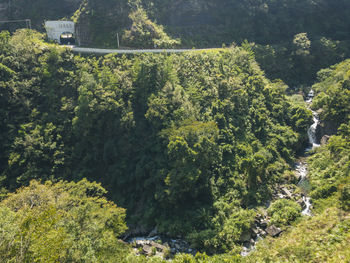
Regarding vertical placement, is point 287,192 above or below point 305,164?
below

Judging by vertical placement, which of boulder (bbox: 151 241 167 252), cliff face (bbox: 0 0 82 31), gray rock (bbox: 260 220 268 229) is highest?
cliff face (bbox: 0 0 82 31)

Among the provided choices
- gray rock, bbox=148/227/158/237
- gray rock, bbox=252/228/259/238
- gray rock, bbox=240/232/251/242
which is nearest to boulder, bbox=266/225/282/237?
gray rock, bbox=252/228/259/238

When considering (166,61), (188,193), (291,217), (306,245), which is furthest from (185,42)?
(306,245)

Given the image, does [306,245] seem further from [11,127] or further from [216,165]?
[11,127]

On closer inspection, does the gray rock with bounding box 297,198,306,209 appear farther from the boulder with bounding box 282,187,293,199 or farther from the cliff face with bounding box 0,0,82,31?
the cliff face with bounding box 0,0,82,31

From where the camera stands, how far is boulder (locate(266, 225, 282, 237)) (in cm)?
2628

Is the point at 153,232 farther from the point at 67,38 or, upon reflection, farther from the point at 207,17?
the point at 207,17

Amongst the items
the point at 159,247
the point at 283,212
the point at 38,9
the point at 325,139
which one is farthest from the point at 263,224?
the point at 38,9

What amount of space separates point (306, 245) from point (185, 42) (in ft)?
143

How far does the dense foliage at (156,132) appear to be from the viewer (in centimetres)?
2927

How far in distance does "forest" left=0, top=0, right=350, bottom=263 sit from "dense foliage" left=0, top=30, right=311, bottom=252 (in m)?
0.20

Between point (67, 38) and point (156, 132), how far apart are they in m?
31.4

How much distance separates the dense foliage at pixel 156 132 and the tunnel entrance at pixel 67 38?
5.97 meters

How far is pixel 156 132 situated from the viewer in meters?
34.6
